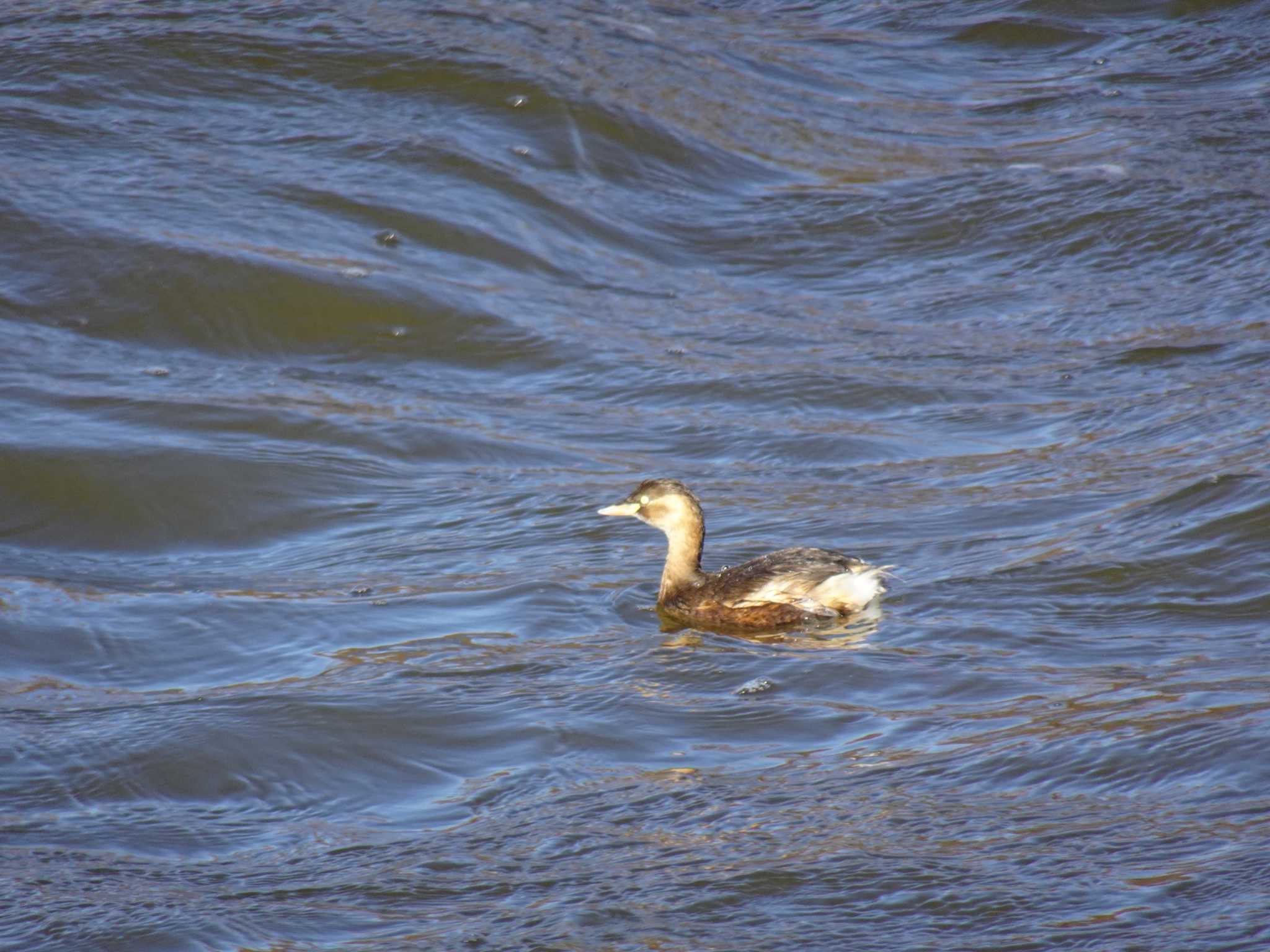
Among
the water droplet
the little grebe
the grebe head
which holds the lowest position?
the water droplet

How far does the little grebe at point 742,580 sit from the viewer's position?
7.49 metres

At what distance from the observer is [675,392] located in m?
10.7

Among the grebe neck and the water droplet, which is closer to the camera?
the water droplet

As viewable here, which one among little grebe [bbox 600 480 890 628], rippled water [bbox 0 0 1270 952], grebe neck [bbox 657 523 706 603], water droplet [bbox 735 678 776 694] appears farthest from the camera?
grebe neck [bbox 657 523 706 603]

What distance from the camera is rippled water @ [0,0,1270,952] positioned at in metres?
5.06

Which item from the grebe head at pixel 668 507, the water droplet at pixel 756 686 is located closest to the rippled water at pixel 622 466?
the water droplet at pixel 756 686


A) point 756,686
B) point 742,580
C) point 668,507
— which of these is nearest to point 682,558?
point 668,507

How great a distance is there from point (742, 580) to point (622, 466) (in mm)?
1947

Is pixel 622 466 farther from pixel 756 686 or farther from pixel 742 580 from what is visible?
pixel 756 686

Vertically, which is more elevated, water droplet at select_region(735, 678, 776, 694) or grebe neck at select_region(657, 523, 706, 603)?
grebe neck at select_region(657, 523, 706, 603)

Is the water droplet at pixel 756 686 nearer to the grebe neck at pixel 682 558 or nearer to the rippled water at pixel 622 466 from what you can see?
the rippled water at pixel 622 466

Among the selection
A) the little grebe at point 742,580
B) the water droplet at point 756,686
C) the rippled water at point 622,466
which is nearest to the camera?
the rippled water at point 622,466

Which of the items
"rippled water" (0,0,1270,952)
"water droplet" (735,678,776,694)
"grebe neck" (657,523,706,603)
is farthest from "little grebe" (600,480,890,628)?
"water droplet" (735,678,776,694)

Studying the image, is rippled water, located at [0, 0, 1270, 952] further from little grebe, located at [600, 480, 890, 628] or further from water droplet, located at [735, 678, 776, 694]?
little grebe, located at [600, 480, 890, 628]
